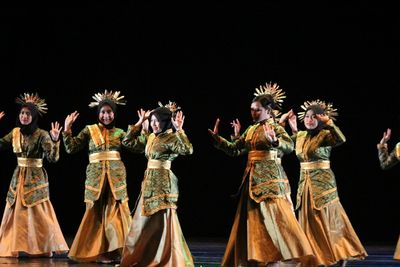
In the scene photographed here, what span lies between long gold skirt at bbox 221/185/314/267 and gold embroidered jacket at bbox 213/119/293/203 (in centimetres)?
6

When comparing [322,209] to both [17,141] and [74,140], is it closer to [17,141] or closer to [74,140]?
[74,140]

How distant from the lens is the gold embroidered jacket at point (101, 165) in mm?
6285

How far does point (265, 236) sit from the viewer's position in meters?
5.15

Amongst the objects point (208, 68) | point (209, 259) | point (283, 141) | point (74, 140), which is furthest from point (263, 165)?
point (208, 68)

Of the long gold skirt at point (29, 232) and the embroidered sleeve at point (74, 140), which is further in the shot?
the long gold skirt at point (29, 232)

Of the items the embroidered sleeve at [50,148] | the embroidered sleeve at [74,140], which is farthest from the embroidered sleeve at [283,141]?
the embroidered sleeve at [50,148]

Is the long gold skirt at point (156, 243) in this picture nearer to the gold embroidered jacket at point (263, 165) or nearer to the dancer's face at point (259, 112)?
the gold embroidered jacket at point (263, 165)

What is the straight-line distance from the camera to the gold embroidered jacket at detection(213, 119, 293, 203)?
526 centimetres

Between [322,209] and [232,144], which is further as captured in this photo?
[322,209]

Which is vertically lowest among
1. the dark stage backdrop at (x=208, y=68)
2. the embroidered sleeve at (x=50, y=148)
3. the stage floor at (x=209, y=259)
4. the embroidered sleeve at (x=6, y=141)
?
the stage floor at (x=209, y=259)

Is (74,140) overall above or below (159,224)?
above

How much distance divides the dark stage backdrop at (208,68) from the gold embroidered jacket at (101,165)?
2.55 m

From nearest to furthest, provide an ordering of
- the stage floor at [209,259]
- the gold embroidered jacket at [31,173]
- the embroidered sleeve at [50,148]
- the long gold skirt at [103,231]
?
the stage floor at [209,259], the long gold skirt at [103,231], the embroidered sleeve at [50,148], the gold embroidered jacket at [31,173]

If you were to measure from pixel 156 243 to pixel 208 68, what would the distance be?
392cm
